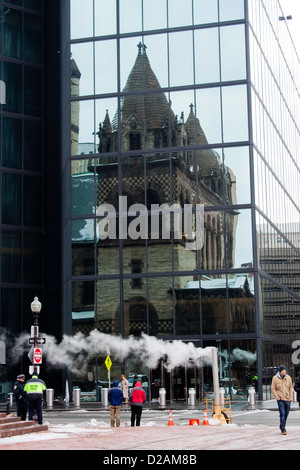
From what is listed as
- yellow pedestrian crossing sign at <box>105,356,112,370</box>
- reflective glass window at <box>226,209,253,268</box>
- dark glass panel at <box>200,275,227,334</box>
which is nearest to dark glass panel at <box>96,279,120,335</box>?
yellow pedestrian crossing sign at <box>105,356,112,370</box>

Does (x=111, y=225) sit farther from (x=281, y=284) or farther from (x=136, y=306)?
(x=281, y=284)

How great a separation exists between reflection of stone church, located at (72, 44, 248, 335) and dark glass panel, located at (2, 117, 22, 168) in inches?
295

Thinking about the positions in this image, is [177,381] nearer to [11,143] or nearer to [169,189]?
[169,189]

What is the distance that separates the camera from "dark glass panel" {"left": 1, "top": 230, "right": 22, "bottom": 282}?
51906mm

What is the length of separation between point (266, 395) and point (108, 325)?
9.42 metres

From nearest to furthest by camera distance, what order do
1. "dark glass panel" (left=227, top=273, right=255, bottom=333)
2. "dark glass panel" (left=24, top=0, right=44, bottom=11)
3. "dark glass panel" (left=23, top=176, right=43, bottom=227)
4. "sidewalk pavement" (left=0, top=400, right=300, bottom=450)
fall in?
"sidewalk pavement" (left=0, top=400, right=300, bottom=450), "dark glass panel" (left=227, top=273, right=255, bottom=333), "dark glass panel" (left=23, top=176, right=43, bottom=227), "dark glass panel" (left=24, top=0, right=44, bottom=11)

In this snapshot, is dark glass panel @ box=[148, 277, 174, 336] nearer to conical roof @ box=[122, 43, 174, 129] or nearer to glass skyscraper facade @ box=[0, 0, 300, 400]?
glass skyscraper facade @ box=[0, 0, 300, 400]

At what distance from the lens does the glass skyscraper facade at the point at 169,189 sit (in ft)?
Result: 147

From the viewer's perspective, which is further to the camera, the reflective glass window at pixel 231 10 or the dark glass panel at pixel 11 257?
the dark glass panel at pixel 11 257

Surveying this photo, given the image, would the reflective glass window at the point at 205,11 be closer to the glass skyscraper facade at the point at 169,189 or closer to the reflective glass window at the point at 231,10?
the glass skyscraper facade at the point at 169,189

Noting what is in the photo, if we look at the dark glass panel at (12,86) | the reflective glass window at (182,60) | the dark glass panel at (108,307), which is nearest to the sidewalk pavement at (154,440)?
the dark glass panel at (108,307)

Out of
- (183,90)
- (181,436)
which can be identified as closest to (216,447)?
(181,436)

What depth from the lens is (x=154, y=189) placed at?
152 ft

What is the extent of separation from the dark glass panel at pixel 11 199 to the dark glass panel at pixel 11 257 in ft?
2.86
